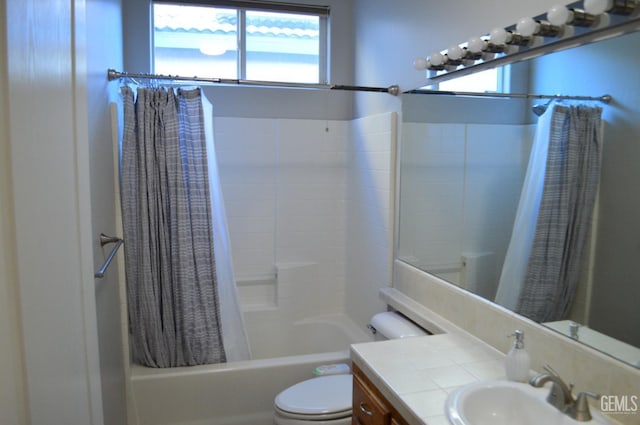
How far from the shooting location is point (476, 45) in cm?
167

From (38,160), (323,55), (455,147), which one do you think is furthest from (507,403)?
(323,55)

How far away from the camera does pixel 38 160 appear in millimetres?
838

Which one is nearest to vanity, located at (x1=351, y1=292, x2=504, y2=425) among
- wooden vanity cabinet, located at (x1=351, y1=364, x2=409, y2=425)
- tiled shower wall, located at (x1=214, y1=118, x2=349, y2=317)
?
wooden vanity cabinet, located at (x1=351, y1=364, x2=409, y2=425)

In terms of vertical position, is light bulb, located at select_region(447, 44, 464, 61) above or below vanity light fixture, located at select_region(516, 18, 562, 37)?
above

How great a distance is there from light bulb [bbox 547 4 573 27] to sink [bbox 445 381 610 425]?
1.04 metres

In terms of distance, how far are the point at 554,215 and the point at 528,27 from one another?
594 millimetres

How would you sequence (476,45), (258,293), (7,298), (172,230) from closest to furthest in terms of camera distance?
(7,298), (476,45), (172,230), (258,293)

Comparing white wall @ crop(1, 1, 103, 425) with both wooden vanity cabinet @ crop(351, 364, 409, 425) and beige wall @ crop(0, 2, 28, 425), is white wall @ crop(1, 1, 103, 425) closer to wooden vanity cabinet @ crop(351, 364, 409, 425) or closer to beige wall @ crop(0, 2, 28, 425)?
beige wall @ crop(0, 2, 28, 425)

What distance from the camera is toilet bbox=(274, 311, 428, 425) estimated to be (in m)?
1.99

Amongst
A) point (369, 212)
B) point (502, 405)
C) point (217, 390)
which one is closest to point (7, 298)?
point (502, 405)

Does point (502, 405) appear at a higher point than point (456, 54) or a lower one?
lower

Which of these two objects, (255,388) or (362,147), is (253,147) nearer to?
(362,147)

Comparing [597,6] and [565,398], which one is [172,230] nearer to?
[565,398]

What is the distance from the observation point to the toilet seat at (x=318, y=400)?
1991 millimetres
